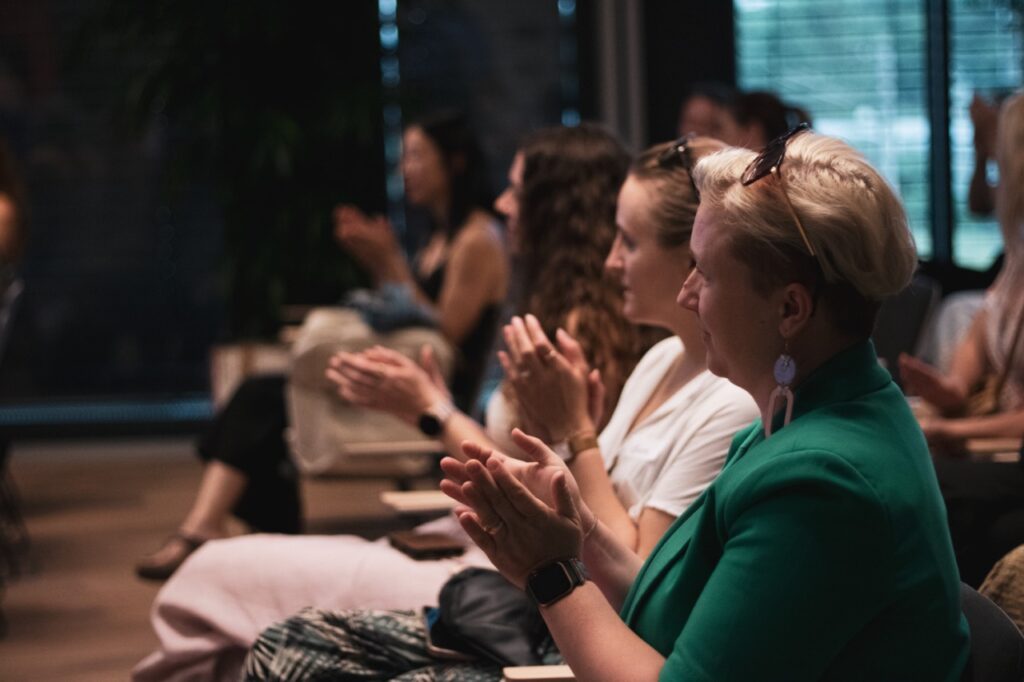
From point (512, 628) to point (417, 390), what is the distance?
2.61 feet

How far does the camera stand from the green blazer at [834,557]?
1.30 m

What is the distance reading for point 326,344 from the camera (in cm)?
445

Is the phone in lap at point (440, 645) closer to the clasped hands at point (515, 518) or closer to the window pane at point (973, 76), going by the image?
the clasped hands at point (515, 518)

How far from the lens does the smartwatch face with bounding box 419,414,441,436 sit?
2.81 metres

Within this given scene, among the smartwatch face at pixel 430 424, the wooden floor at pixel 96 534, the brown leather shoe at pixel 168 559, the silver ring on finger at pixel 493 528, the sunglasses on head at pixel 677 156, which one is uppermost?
the sunglasses on head at pixel 677 156

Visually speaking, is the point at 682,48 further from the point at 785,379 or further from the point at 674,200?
the point at 785,379

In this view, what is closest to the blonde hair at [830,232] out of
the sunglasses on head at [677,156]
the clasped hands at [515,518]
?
the clasped hands at [515,518]

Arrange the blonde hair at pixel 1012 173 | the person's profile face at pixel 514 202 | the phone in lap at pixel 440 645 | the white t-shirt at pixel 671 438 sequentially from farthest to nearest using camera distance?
the blonde hair at pixel 1012 173 → the person's profile face at pixel 514 202 → the phone in lap at pixel 440 645 → the white t-shirt at pixel 671 438

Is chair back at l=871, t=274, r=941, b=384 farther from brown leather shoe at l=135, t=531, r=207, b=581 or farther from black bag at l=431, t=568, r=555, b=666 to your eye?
brown leather shoe at l=135, t=531, r=207, b=581

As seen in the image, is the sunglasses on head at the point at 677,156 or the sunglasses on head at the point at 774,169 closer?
the sunglasses on head at the point at 774,169

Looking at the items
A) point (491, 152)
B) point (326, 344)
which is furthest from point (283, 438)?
point (491, 152)

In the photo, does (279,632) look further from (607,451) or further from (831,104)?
(831,104)

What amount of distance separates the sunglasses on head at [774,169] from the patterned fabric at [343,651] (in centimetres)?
99

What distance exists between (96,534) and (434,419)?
3.16 meters
